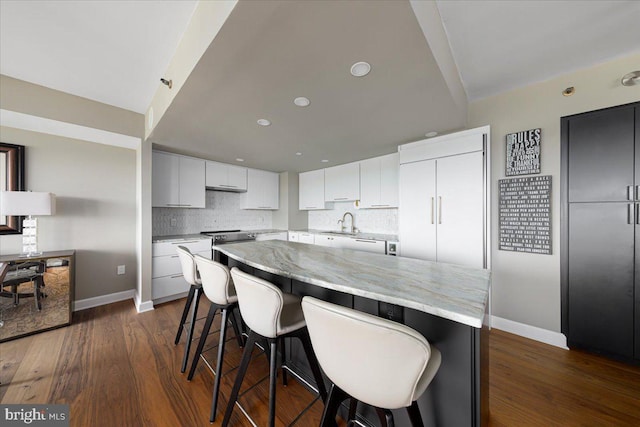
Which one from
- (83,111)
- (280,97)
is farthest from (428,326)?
(83,111)

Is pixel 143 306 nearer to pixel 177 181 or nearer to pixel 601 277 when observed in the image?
pixel 177 181

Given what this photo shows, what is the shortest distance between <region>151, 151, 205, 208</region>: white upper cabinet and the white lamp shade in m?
1.00

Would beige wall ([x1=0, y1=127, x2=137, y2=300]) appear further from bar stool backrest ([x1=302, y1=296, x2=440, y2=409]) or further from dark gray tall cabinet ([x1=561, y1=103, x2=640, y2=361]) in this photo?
dark gray tall cabinet ([x1=561, y1=103, x2=640, y2=361])

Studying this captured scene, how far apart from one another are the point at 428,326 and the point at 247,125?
7.93 ft

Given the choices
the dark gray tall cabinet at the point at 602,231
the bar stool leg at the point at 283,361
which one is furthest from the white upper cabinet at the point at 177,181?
the dark gray tall cabinet at the point at 602,231

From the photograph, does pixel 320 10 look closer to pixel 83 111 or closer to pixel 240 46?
pixel 240 46

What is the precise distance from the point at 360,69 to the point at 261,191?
3588 mm

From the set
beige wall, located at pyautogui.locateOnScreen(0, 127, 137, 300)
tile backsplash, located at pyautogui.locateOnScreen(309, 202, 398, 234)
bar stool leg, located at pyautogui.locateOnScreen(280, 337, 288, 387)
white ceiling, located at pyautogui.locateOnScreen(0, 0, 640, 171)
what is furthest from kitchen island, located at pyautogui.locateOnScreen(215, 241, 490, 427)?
beige wall, located at pyautogui.locateOnScreen(0, 127, 137, 300)

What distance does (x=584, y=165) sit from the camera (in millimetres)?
1990

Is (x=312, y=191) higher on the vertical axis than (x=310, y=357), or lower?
higher

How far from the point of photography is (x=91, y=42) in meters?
1.70

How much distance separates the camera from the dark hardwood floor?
4.52 ft

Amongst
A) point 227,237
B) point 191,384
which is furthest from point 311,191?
point 191,384

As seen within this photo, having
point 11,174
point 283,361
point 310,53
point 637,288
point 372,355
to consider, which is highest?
point 310,53
